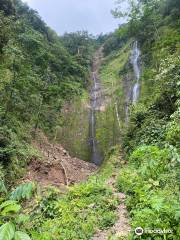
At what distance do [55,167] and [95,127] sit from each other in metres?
10.3

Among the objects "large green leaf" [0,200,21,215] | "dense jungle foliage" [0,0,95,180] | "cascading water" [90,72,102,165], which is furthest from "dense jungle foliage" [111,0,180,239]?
"dense jungle foliage" [0,0,95,180]

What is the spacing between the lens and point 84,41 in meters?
51.5

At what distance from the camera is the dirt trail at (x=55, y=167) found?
17.0m

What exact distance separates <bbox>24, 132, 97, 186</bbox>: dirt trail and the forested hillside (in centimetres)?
15

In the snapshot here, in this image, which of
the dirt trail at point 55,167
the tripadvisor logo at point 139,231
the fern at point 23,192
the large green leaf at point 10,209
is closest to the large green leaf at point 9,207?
the large green leaf at point 10,209

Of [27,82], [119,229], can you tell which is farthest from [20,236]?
[27,82]

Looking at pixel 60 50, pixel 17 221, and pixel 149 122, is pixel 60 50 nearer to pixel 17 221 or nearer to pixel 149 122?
pixel 149 122

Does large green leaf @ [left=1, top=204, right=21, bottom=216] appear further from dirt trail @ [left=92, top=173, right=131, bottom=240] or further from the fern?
dirt trail @ [left=92, top=173, right=131, bottom=240]

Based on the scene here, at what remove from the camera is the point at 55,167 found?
1853 centimetres

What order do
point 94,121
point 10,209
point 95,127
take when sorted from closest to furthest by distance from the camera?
point 10,209
point 95,127
point 94,121

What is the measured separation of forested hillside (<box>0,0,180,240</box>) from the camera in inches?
254

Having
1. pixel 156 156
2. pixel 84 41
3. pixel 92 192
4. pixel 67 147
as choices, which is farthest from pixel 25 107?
pixel 84 41

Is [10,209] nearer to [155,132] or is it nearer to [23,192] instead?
[23,192]

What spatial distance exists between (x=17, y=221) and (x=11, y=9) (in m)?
30.5
